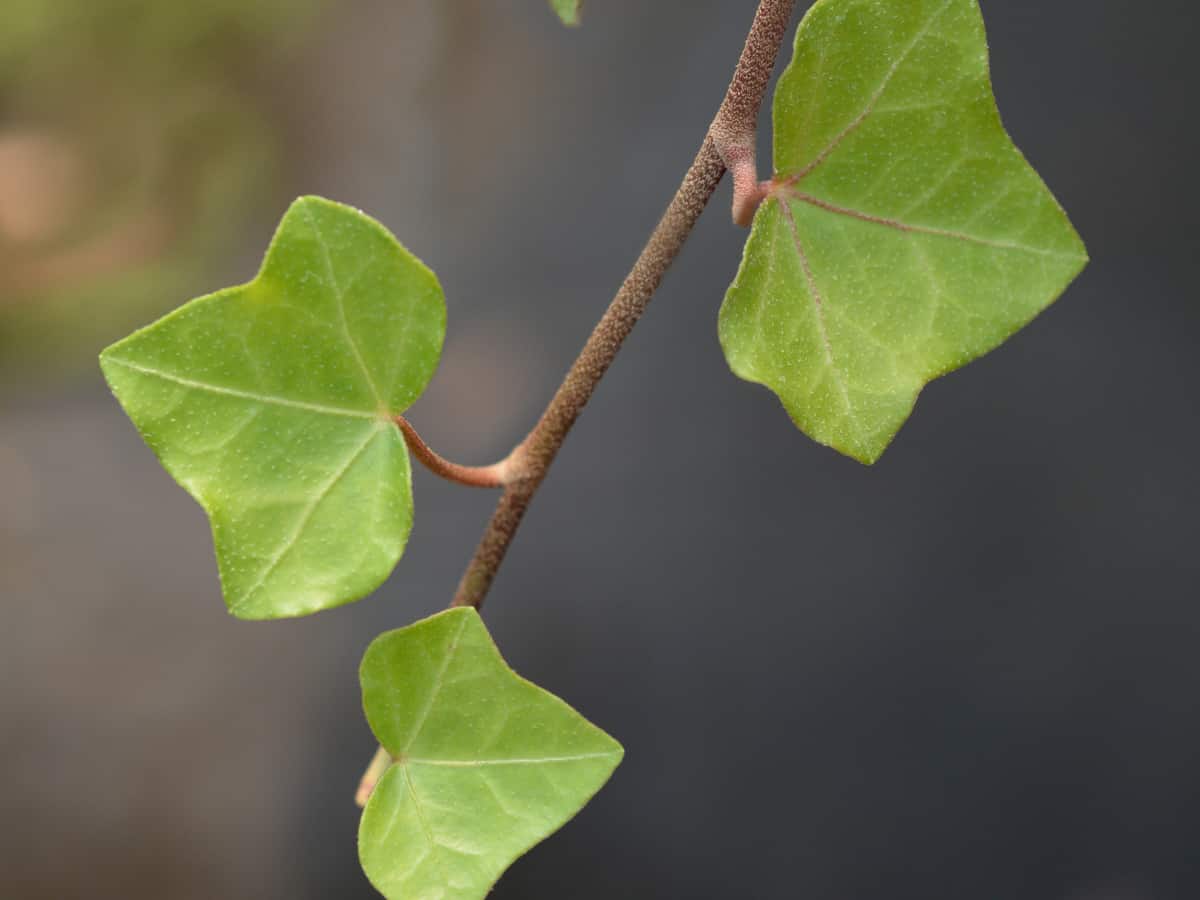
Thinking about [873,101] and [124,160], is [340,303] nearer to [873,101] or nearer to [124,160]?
[873,101]

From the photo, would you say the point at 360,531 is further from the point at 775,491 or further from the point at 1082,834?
the point at 1082,834

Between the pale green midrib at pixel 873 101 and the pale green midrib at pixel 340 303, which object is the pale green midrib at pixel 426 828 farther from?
the pale green midrib at pixel 873 101

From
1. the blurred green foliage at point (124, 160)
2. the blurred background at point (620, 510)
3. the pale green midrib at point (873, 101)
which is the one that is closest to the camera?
the pale green midrib at point (873, 101)

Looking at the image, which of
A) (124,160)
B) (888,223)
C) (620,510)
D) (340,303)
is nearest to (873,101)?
(888,223)

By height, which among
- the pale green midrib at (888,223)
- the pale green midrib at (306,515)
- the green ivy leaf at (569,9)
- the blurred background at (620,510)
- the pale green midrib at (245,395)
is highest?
the green ivy leaf at (569,9)

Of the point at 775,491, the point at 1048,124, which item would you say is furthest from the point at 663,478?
the point at 1048,124

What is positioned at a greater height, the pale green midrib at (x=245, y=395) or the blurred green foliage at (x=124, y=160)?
the pale green midrib at (x=245, y=395)

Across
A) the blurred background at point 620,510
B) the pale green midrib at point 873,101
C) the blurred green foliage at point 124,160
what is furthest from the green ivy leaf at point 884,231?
the blurred green foliage at point 124,160

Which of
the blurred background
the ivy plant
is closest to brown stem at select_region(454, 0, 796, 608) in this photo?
the ivy plant
